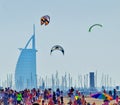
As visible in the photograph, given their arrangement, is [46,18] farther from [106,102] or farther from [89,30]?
[106,102]

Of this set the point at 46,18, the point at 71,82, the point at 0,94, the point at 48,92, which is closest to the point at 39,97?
the point at 48,92

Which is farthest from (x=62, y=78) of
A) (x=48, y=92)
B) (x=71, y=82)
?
(x=48, y=92)

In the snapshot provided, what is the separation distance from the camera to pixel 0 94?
34812mm

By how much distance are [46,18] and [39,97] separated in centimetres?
672

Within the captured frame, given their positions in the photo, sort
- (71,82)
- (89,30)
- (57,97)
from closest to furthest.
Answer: (89,30) < (57,97) < (71,82)

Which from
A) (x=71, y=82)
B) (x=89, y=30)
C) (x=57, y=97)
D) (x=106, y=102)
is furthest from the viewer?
(x=71, y=82)

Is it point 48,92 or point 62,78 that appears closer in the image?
point 48,92

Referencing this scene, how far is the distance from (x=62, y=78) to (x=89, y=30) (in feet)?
537

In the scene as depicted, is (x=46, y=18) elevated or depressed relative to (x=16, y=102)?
elevated

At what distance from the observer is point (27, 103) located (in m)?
35.2

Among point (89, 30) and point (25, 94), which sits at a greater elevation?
point (89, 30)

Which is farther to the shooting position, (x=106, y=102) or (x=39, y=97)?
(x=39, y=97)

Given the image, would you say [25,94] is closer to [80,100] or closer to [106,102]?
[80,100]

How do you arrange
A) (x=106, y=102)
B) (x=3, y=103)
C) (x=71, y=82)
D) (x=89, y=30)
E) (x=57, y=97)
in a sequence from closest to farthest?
1. (x=106, y=102)
2. (x=89, y=30)
3. (x=3, y=103)
4. (x=57, y=97)
5. (x=71, y=82)
